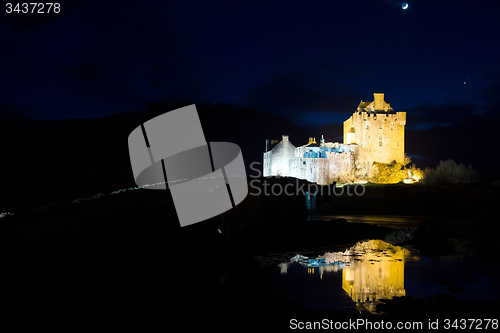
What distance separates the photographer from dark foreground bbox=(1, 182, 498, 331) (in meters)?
3.71

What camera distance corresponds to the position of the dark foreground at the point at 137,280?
3.71 m

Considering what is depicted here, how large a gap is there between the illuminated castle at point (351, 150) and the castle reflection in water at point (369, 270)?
29075 mm

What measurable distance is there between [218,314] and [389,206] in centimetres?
3702

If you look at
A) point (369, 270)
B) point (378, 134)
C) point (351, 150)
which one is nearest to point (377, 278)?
point (369, 270)

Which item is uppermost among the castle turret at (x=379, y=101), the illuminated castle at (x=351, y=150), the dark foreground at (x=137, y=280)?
the castle turret at (x=379, y=101)

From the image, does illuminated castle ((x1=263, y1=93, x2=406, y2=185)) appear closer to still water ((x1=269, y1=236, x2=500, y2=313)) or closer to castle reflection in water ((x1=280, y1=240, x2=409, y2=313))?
castle reflection in water ((x1=280, y1=240, x2=409, y2=313))

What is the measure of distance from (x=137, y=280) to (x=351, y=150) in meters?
49.3

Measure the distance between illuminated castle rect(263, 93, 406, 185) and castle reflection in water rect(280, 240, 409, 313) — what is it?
95.4ft

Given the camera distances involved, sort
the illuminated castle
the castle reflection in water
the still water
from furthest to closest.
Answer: the illuminated castle → the castle reflection in water → the still water

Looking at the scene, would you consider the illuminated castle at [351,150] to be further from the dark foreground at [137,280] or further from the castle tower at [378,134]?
the dark foreground at [137,280]

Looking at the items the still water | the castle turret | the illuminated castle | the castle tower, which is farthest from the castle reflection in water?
the castle turret

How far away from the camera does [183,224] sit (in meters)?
9.83

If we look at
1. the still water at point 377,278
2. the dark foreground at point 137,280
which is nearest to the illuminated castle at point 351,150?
the still water at point 377,278

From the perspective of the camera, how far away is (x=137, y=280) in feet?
16.6
